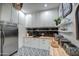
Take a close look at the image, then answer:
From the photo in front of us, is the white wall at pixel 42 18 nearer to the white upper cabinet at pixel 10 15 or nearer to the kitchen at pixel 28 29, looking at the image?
the kitchen at pixel 28 29

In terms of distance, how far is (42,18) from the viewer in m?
1.68

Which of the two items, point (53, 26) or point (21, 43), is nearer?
point (53, 26)

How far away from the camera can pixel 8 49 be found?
5.70 ft

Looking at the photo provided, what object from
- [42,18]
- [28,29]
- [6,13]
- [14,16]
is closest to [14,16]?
[14,16]

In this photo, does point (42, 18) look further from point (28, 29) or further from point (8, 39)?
point (8, 39)

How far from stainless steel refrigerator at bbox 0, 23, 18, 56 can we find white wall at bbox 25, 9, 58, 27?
0.89 feet

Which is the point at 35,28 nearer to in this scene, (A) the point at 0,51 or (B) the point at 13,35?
(B) the point at 13,35

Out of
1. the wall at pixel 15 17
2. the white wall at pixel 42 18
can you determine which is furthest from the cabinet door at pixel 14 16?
the white wall at pixel 42 18

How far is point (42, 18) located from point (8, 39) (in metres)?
0.67

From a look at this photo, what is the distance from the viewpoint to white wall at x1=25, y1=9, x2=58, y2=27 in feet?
5.17

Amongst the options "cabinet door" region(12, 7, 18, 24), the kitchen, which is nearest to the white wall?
the kitchen

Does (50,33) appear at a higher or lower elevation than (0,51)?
higher

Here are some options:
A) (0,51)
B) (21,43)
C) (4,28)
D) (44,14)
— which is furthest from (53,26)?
(0,51)

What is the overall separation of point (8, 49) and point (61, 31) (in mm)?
969
